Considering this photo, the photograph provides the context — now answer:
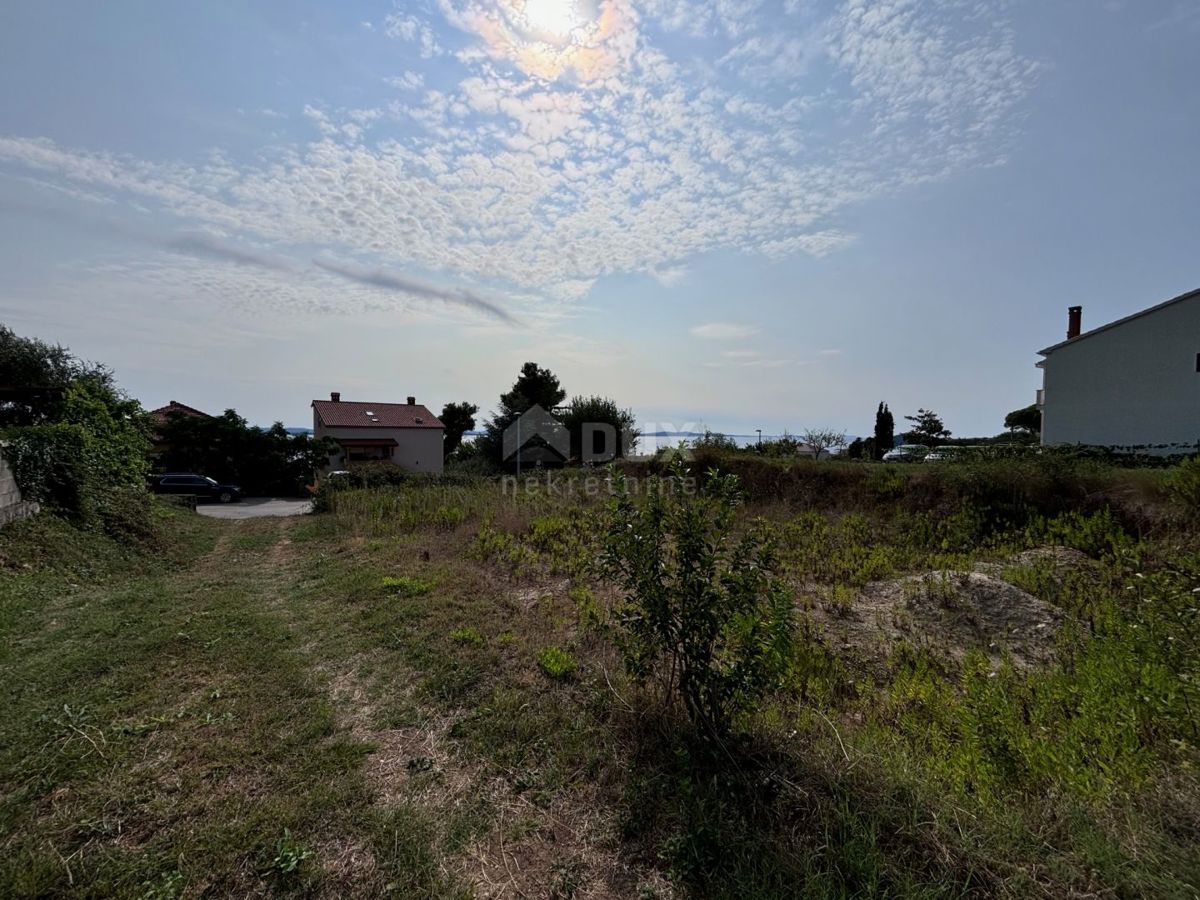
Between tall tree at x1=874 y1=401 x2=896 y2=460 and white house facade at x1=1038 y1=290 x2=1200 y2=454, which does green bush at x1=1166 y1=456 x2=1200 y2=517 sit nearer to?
white house facade at x1=1038 y1=290 x2=1200 y2=454

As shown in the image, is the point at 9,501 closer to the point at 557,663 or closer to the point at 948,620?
the point at 557,663

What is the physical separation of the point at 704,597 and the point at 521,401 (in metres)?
26.1

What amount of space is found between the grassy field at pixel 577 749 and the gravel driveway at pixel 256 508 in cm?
1189

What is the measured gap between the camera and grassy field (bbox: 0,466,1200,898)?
5.58 ft

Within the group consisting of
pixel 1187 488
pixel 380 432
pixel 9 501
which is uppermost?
pixel 380 432

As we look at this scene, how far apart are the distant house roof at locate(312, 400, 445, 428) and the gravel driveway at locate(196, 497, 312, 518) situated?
7.55m

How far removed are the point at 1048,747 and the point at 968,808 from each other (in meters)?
0.71

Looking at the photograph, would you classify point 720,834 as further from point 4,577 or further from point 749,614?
point 4,577

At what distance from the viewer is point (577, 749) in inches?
100

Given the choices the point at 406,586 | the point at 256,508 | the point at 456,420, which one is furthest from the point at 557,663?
the point at 456,420

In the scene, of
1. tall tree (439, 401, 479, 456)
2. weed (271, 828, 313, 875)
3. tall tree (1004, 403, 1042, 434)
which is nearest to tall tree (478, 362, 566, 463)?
tall tree (439, 401, 479, 456)

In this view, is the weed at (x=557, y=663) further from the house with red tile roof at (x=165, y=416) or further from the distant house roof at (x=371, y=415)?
the distant house roof at (x=371, y=415)

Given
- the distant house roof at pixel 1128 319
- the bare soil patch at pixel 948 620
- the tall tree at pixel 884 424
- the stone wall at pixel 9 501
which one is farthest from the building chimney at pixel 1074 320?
the stone wall at pixel 9 501

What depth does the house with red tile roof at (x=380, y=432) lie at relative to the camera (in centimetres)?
2756
